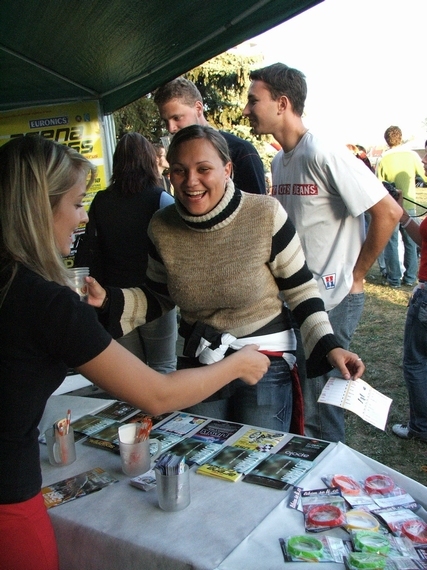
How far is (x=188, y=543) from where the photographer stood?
46.7 inches

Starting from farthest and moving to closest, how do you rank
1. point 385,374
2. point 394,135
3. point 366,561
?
point 394,135
point 385,374
point 366,561

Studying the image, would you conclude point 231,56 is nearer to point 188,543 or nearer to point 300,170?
point 300,170

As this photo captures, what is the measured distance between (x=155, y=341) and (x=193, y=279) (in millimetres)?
1451

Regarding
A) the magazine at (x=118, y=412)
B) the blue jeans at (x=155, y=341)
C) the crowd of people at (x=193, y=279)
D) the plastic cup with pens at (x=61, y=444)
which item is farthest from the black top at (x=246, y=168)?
the plastic cup with pens at (x=61, y=444)

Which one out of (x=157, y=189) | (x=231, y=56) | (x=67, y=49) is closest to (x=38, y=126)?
(x=67, y=49)

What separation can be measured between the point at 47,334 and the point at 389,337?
497cm

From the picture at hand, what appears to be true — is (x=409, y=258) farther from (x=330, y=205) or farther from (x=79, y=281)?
(x=79, y=281)

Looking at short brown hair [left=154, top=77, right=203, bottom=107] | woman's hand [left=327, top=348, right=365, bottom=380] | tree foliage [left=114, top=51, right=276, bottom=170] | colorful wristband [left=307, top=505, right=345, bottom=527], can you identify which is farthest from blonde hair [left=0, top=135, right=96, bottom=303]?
tree foliage [left=114, top=51, right=276, bottom=170]

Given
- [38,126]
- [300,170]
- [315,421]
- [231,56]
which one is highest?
[231,56]

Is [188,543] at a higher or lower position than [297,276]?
lower

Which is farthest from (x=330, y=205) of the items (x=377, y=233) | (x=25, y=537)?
(x=25, y=537)

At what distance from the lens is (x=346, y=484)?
4.52 feet

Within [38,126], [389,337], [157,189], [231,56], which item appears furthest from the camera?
[231,56]

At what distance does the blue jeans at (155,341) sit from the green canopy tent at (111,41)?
1.54 metres
